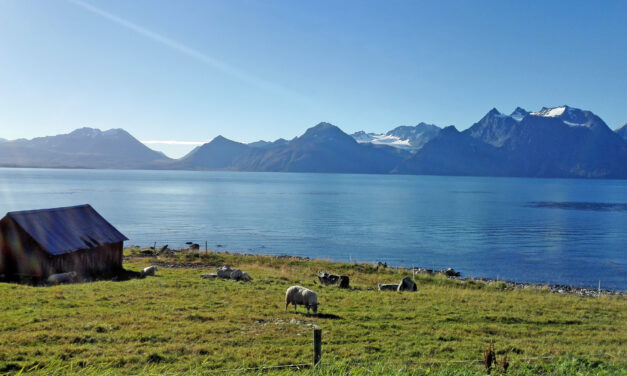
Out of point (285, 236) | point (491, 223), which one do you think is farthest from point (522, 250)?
point (285, 236)

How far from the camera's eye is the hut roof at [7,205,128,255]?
3291 centimetres

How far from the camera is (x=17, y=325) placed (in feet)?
57.9

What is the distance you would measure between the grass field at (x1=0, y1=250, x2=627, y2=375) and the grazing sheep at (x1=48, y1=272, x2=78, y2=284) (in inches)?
120

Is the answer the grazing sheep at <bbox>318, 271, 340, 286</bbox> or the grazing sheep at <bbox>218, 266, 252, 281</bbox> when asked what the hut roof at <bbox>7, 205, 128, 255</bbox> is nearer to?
the grazing sheep at <bbox>218, 266, 252, 281</bbox>

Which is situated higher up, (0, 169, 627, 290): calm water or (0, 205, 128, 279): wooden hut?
(0, 205, 128, 279): wooden hut

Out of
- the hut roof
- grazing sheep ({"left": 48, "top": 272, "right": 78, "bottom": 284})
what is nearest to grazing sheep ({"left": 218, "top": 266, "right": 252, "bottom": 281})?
grazing sheep ({"left": 48, "top": 272, "right": 78, "bottom": 284})

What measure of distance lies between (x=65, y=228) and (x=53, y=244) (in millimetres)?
2858

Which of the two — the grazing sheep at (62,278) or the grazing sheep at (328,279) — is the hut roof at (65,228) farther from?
the grazing sheep at (328,279)

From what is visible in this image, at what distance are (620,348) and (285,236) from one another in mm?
67428

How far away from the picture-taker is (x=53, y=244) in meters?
33.2

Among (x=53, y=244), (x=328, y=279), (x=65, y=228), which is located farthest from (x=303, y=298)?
(x=65, y=228)

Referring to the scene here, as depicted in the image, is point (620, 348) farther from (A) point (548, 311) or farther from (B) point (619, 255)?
(B) point (619, 255)

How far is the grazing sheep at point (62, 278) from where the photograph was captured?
30.7m

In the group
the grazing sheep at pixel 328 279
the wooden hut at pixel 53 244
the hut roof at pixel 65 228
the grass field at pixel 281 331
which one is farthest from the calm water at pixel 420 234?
the wooden hut at pixel 53 244
